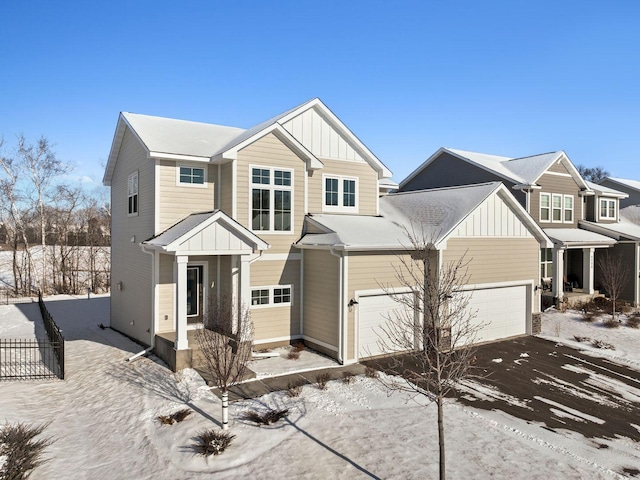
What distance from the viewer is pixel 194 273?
48.7ft

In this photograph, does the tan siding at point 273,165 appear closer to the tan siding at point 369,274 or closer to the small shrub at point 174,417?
the tan siding at point 369,274

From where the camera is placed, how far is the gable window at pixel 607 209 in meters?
27.4

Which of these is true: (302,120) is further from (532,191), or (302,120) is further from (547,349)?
(532,191)

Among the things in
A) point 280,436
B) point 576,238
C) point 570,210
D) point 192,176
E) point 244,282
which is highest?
point 192,176

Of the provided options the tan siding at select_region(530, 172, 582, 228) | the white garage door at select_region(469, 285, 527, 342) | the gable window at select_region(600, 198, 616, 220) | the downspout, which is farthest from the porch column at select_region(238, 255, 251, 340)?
the gable window at select_region(600, 198, 616, 220)

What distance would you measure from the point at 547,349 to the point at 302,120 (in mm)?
12558

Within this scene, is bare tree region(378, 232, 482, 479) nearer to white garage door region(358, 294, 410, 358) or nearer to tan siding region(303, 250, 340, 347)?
white garage door region(358, 294, 410, 358)

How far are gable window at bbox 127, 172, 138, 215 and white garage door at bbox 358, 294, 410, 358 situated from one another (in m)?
9.06

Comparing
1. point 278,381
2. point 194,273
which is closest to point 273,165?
point 194,273

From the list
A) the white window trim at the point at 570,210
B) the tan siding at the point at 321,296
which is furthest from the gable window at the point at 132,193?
the white window trim at the point at 570,210

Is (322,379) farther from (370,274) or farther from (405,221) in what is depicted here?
(405,221)

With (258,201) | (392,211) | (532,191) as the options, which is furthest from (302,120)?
(532,191)

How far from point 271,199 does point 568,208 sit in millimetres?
19788

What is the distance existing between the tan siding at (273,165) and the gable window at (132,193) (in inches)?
171
